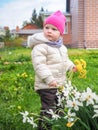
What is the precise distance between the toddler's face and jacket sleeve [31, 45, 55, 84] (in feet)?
0.47

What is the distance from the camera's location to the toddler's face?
466cm

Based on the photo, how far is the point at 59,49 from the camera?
4.74 metres

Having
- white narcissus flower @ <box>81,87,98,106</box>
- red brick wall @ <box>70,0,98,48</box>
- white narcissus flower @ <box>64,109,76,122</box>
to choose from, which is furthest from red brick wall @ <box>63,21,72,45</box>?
white narcissus flower @ <box>81,87,98,106</box>

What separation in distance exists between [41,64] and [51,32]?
1.20ft

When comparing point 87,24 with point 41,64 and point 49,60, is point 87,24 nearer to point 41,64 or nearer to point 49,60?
point 49,60

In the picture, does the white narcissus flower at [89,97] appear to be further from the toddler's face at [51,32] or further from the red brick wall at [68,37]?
the red brick wall at [68,37]

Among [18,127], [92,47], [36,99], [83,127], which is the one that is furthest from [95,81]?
[92,47]

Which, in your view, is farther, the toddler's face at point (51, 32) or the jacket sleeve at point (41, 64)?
the toddler's face at point (51, 32)

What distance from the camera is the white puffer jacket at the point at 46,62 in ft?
14.7

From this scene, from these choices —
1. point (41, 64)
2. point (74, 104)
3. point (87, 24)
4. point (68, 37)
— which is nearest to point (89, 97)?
point (74, 104)

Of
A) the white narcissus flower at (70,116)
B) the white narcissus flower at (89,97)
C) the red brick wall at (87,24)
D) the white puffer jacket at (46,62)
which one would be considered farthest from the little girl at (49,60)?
the red brick wall at (87,24)

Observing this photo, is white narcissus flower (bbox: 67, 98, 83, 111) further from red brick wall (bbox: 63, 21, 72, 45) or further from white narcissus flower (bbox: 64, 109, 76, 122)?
red brick wall (bbox: 63, 21, 72, 45)

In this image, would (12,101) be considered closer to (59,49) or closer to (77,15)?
(59,49)

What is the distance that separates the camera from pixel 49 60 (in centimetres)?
462
